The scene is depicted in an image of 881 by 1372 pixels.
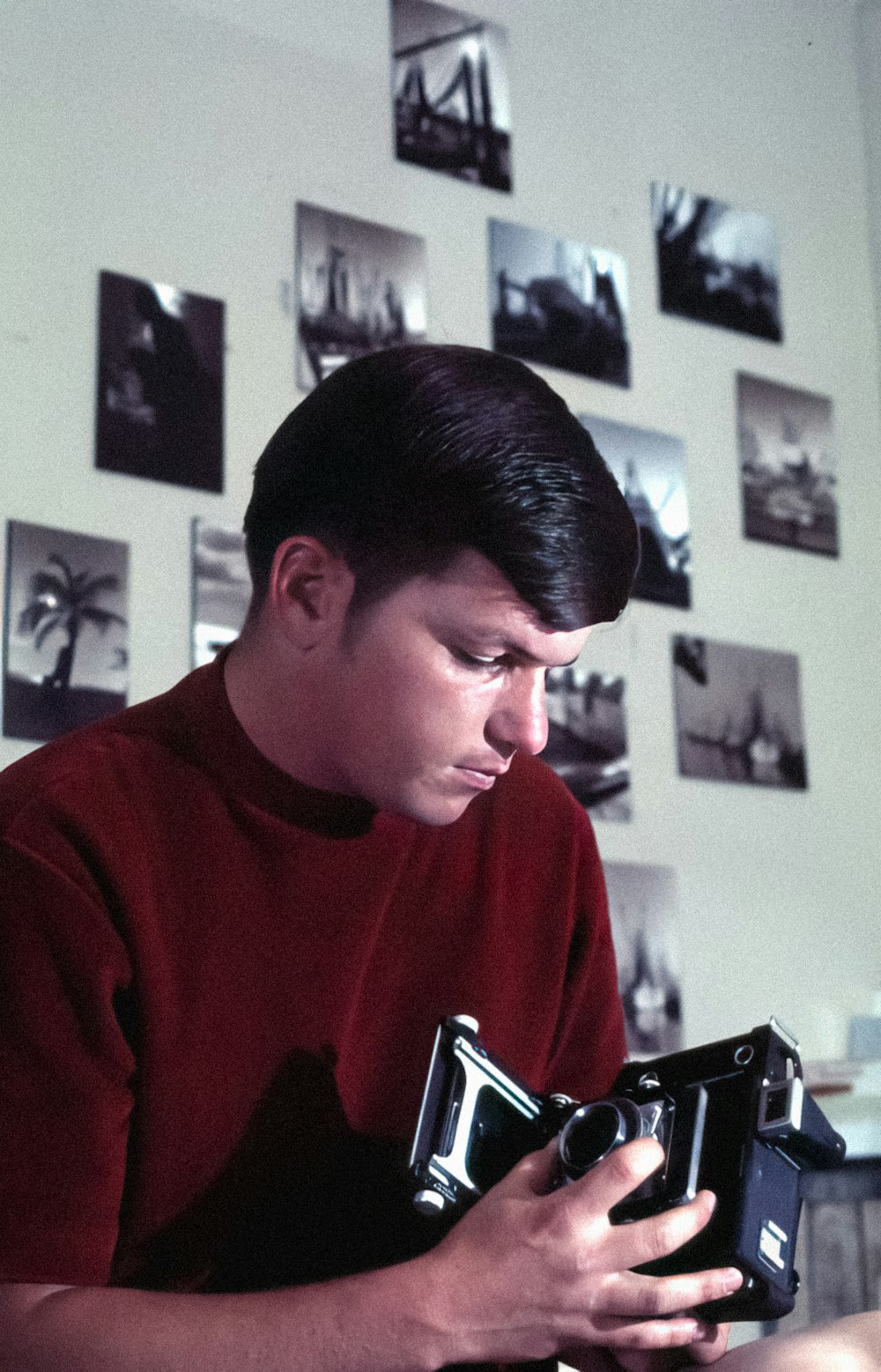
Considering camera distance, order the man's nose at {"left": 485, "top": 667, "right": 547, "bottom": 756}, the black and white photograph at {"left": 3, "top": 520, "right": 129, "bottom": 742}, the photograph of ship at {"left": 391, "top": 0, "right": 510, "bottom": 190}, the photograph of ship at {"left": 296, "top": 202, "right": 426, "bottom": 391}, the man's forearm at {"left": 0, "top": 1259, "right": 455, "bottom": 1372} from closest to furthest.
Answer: the man's forearm at {"left": 0, "top": 1259, "right": 455, "bottom": 1372} → the man's nose at {"left": 485, "top": 667, "right": 547, "bottom": 756} → the black and white photograph at {"left": 3, "top": 520, "right": 129, "bottom": 742} → the photograph of ship at {"left": 296, "top": 202, "right": 426, "bottom": 391} → the photograph of ship at {"left": 391, "top": 0, "right": 510, "bottom": 190}

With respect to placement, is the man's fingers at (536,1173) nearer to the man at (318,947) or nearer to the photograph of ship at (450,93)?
the man at (318,947)

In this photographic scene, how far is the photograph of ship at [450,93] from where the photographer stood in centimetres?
180

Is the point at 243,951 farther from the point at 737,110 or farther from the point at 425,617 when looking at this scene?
the point at 737,110

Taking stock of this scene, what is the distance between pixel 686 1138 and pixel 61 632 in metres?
0.83

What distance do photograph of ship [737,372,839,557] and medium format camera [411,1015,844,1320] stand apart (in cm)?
120

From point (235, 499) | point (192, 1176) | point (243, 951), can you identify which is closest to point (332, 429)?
point (243, 951)

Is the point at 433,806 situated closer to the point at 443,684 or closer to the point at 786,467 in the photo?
the point at 443,684

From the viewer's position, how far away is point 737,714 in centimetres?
192

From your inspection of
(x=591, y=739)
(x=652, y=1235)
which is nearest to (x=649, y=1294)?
(x=652, y=1235)

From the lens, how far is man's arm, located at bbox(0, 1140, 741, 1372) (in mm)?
798

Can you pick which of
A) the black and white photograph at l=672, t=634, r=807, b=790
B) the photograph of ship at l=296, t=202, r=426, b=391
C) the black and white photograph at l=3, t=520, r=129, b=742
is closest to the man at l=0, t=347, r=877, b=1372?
the black and white photograph at l=3, t=520, r=129, b=742

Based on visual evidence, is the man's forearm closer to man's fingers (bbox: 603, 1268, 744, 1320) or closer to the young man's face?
man's fingers (bbox: 603, 1268, 744, 1320)

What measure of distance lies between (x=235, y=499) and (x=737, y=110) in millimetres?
1011

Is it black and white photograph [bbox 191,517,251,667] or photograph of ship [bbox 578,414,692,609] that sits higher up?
photograph of ship [bbox 578,414,692,609]
